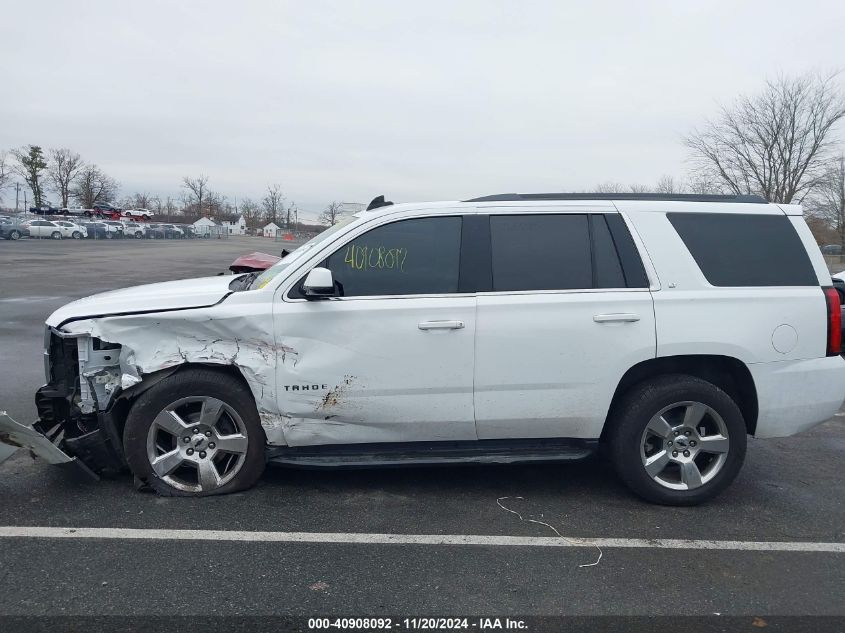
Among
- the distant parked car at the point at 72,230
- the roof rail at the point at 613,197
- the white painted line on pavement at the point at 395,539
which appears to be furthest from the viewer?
the distant parked car at the point at 72,230

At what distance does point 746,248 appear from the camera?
4.54 meters

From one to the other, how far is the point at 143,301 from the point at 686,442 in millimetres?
3491

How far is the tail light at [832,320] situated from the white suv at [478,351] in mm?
11

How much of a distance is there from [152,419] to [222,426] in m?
0.41

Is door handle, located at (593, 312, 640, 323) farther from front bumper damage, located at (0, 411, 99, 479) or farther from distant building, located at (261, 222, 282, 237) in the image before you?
distant building, located at (261, 222, 282, 237)

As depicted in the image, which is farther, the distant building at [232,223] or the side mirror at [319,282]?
the distant building at [232,223]

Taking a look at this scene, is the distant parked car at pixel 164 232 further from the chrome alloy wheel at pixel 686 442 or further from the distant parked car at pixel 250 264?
the chrome alloy wheel at pixel 686 442

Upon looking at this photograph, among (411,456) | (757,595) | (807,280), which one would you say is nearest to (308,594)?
(411,456)

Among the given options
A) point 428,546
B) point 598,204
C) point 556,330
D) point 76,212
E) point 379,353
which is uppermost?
point 76,212

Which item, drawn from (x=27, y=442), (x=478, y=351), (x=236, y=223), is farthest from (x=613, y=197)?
(x=236, y=223)

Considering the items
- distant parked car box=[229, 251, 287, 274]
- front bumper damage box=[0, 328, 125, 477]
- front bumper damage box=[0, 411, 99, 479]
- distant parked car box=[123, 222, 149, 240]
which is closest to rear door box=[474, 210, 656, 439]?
front bumper damage box=[0, 328, 125, 477]

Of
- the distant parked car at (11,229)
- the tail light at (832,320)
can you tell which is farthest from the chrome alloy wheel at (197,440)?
the distant parked car at (11,229)

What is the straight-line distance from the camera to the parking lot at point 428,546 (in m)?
3.26

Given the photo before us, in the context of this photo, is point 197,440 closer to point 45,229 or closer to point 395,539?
point 395,539
